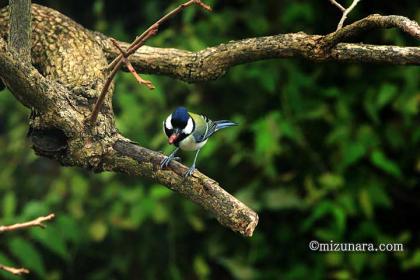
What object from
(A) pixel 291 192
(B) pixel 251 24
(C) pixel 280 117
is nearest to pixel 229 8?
(B) pixel 251 24

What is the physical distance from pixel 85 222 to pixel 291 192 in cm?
107

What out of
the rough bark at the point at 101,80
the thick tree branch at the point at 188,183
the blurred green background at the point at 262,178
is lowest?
the thick tree branch at the point at 188,183

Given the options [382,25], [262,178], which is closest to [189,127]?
[382,25]

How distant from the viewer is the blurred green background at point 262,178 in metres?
3.58

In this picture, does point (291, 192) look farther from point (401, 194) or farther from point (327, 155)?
point (401, 194)

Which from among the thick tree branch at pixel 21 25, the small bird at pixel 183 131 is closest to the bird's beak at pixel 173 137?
the small bird at pixel 183 131

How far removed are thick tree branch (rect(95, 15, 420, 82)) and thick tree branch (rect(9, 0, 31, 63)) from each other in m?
0.41

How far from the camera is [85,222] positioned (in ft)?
12.7

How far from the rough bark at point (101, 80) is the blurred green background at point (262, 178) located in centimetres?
130

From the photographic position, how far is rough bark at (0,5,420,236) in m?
1.85

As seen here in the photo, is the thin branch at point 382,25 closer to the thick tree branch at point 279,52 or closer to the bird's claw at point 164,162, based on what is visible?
the thick tree branch at point 279,52

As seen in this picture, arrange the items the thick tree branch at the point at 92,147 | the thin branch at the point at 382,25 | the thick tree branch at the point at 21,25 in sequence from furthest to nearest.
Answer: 1. the thick tree branch at the point at 21,25
2. the thick tree branch at the point at 92,147
3. the thin branch at the point at 382,25

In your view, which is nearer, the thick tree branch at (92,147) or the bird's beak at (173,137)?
the thick tree branch at (92,147)

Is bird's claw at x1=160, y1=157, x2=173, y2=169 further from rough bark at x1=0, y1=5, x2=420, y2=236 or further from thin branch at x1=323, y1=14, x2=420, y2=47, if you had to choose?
thin branch at x1=323, y1=14, x2=420, y2=47
